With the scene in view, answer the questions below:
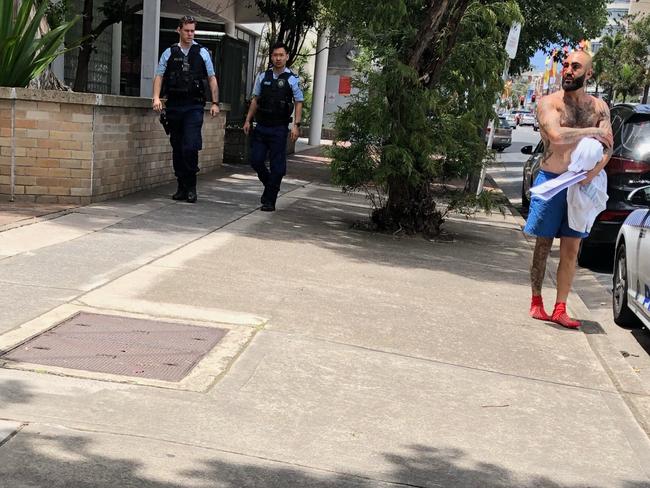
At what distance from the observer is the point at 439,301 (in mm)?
7020

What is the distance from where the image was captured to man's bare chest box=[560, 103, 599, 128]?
6551 millimetres

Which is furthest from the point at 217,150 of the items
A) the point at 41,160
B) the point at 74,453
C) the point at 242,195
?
the point at 74,453

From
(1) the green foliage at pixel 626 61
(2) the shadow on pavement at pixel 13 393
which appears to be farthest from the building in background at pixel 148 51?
(1) the green foliage at pixel 626 61

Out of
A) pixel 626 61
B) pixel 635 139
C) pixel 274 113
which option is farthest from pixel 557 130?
pixel 626 61

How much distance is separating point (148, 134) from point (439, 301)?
5385 mm

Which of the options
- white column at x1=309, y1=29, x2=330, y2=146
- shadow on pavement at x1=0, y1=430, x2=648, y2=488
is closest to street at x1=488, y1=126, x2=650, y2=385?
shadow on pavement at x1=0, y1=430, x2=648, y2=488

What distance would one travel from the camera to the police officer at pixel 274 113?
10234mm

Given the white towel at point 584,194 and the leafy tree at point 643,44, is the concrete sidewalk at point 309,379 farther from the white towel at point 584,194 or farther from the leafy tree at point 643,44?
the leafy tree at point 643,44

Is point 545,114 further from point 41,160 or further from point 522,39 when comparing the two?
point 522,39

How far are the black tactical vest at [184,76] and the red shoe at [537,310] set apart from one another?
16.1ft

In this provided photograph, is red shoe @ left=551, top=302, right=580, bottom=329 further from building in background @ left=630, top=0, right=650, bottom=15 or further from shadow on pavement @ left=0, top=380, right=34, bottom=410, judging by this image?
building in background @ left=630, top=0, right=650, bottom=15

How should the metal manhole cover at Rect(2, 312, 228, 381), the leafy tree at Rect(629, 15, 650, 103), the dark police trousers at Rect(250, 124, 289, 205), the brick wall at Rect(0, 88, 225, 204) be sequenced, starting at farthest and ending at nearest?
1. the leafy tree at Rect(629, 15, 650, 103)
2. the dark police trousers at Rect(250, 124, 289, 205)
3. the brick wall at Rect(0, 88, 225, 204)
4. the metal manhole cover at Rect(2, 312, 228, 381)

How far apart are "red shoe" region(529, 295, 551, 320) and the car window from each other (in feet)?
11.3

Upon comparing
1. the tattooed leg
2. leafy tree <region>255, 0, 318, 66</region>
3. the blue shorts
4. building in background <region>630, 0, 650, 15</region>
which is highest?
building in background <region>630, 0, 650, 15</region>
